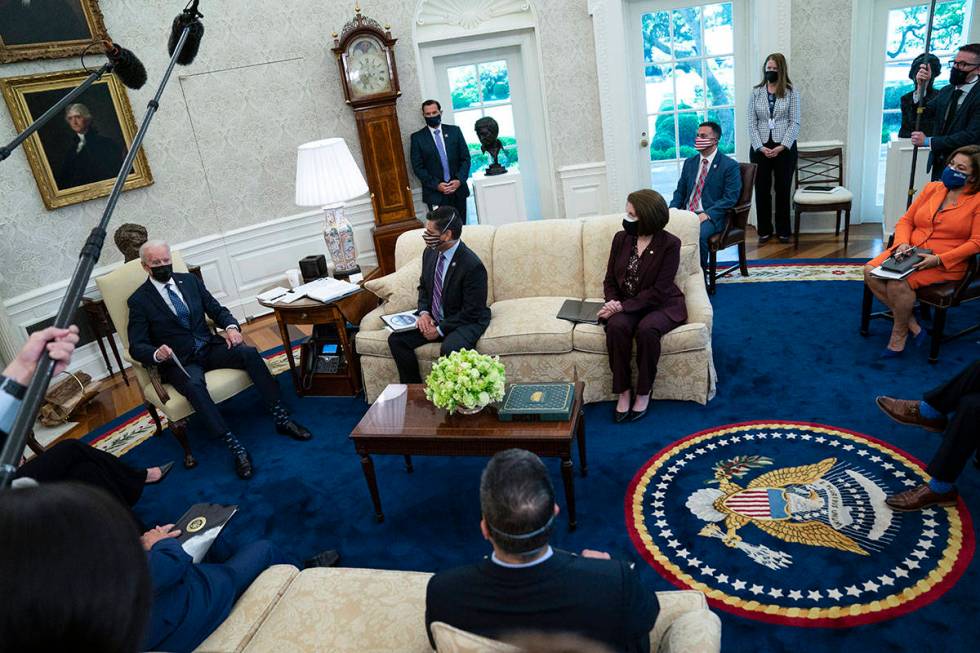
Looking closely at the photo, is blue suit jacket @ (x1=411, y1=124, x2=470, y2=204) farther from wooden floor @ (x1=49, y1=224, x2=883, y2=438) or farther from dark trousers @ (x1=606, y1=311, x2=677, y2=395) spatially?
dark trousers @ (x1=606, y1=311, x2=677, y2=395)

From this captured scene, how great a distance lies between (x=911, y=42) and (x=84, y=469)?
6844 millimetres

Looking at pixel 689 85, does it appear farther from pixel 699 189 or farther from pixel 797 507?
pixel 797 507

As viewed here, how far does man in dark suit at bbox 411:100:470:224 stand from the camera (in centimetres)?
645

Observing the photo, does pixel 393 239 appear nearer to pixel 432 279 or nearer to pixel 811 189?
pixel 432 279

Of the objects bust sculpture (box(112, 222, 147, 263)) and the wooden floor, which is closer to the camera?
bust sculpture (box(112, 222, 147, 263))

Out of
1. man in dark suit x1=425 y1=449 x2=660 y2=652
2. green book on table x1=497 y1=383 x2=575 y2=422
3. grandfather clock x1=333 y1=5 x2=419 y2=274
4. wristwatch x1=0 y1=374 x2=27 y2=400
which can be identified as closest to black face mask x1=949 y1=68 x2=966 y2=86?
green book on table x1=497 y1=383 x2=575 y2=422

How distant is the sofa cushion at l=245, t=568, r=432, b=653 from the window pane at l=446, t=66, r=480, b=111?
5.72 metres

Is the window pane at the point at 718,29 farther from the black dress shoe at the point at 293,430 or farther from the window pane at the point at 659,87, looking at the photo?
the black dress shoe at the point at 293,430

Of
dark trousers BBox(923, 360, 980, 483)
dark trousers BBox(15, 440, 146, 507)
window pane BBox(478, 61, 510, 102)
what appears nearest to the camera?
dark trousers BBox(923, 360, 980, 483)

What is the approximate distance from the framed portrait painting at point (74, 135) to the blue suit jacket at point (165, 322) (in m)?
1.26

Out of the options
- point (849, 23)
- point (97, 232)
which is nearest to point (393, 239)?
point (849, 23)

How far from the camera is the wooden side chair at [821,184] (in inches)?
236

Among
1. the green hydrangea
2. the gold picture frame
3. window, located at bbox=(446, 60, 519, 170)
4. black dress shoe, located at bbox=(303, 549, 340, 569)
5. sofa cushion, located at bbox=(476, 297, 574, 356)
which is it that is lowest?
black dress shoe, located at bbox=(303, 549, 340, 569)

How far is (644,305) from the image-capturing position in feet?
12.4
